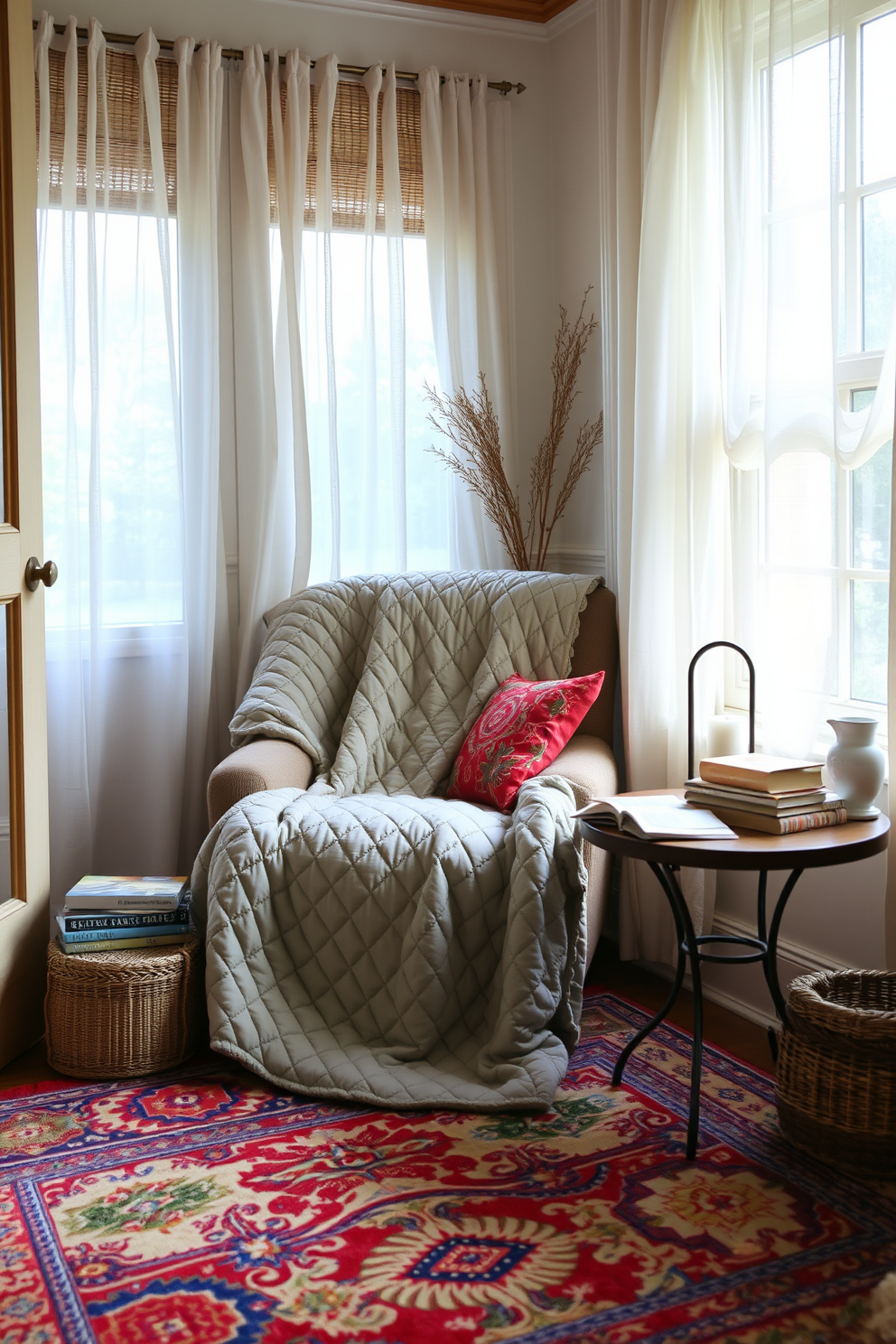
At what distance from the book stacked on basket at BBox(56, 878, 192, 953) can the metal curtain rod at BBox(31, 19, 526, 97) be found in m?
2.16

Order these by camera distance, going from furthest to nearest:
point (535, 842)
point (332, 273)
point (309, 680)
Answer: point (332, 273), point (309, 680), point (535, 842)

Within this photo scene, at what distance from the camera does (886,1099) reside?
197 centimetres

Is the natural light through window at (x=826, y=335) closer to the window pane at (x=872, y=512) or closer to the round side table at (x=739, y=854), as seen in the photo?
the window pane at (x=872, y=512)

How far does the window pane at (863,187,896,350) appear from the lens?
7.80ft

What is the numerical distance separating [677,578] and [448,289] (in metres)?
1.27

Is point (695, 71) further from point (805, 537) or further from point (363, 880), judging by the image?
point (363, 880)

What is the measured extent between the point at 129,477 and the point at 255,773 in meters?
1.06

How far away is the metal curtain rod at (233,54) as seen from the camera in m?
3.18

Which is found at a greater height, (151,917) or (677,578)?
(677,578)

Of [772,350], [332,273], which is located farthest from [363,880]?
[332,273]

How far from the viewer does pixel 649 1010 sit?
2820mm

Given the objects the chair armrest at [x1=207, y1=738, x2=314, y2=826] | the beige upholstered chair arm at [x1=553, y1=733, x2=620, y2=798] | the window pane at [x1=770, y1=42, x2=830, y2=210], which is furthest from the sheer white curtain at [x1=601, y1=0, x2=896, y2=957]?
the chair armrest at [x1=207, y1=738, x2=314, y2=826]

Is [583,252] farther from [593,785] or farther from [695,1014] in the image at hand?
[695,1014]

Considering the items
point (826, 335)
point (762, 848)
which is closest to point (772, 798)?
point (762, 848)
